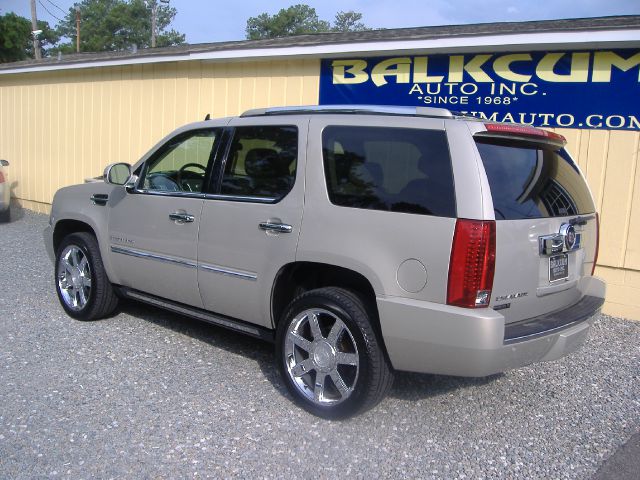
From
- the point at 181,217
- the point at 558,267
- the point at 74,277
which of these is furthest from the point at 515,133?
the point at 74,277

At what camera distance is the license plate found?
12.6ft

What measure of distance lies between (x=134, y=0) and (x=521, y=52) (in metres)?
59.6

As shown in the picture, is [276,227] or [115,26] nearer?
[276,227]

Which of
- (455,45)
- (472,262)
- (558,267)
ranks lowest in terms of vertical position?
(558,267)

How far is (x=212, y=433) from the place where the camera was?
381 centimetres

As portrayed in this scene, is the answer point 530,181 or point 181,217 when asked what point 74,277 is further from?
point 530,181

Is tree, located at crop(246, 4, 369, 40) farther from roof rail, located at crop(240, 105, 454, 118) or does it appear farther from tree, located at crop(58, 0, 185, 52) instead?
roof rail, located at crop(240, 105, 454, 118)

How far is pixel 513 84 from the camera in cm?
702

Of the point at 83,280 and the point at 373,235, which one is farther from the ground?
the point at 373,235

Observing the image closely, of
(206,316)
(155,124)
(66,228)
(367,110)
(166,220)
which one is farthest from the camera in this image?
(155,124)

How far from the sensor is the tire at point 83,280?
18.5ft

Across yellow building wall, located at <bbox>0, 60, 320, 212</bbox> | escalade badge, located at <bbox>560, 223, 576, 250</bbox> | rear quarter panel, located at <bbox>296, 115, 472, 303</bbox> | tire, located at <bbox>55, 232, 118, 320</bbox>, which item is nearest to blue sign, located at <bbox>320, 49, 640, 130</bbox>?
yellow building wall, located at <bbox>0, 60, 320, 212</bbox>

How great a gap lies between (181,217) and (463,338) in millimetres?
2389

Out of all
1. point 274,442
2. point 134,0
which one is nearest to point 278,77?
point 274,442
